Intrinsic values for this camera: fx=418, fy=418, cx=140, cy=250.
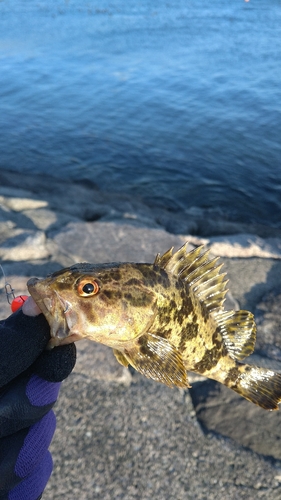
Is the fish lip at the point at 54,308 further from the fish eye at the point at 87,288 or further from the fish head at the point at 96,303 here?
the fish eye at the point at 87,288

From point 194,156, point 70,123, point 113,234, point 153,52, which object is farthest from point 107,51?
point 113,234

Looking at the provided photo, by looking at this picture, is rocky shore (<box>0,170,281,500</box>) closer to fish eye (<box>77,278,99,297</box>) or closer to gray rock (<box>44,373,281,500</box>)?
gray rock (<box>44,373,281,500</box>)

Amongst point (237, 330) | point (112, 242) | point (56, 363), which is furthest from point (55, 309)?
point (112, 242)

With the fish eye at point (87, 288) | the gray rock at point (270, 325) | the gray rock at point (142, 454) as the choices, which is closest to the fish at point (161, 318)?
the fish eye at point (87, 288)

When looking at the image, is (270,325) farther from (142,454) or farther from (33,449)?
(33,449)

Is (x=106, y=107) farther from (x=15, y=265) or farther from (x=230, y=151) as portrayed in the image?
(x=15, y=265)

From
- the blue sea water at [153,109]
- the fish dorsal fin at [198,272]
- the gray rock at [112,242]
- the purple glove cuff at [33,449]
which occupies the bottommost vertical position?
the blue sea water at [153,109]

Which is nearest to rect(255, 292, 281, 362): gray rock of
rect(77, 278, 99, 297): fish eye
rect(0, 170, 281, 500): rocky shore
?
rect(0, 170, 281, 500): rocky shore
